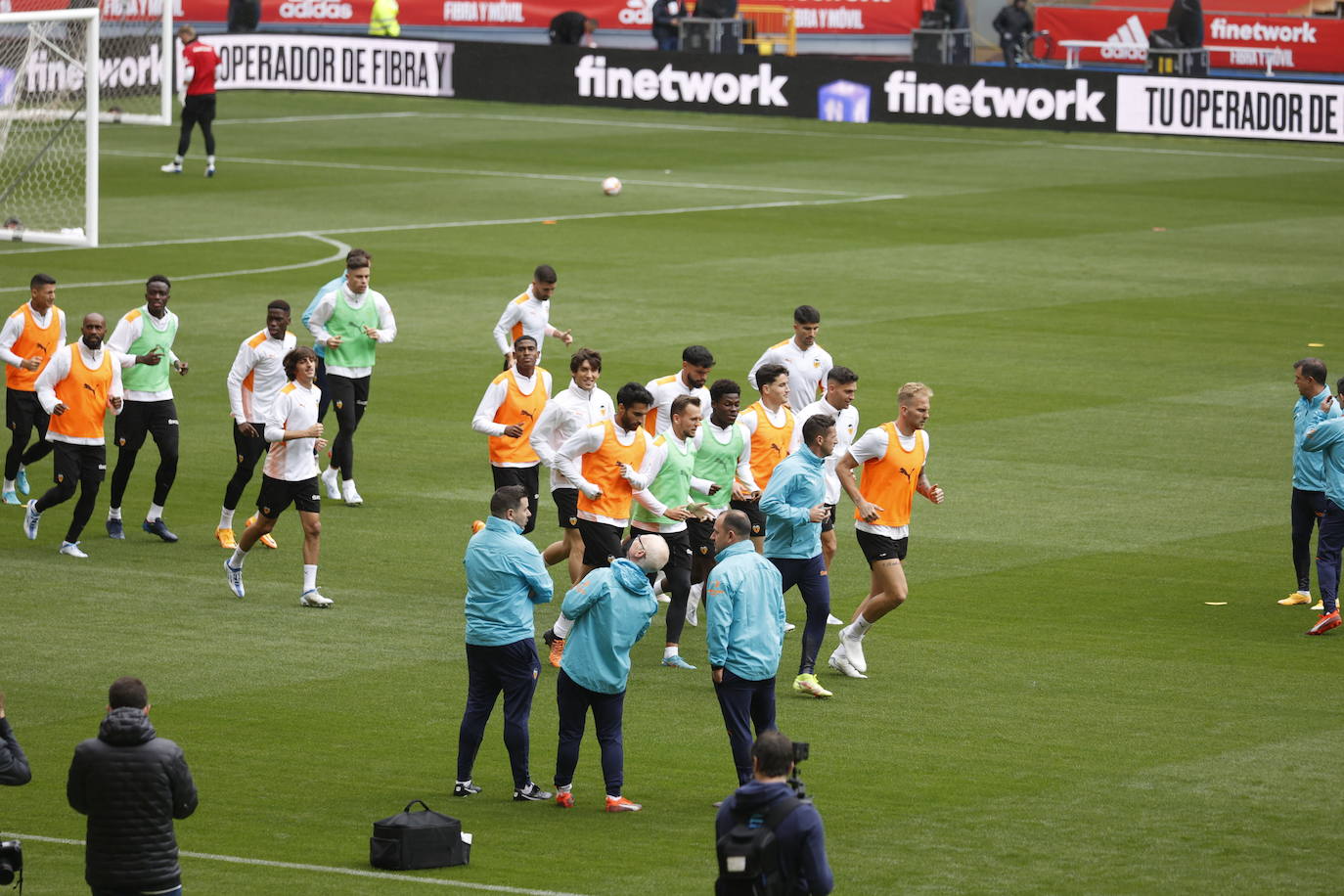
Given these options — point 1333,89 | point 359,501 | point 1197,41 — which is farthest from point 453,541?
point 1197,41

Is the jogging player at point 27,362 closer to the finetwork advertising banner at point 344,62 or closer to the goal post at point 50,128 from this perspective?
the goal post at point 50,128

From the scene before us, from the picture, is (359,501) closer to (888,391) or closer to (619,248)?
(888,391)

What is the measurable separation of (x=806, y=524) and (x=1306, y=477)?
4958mm

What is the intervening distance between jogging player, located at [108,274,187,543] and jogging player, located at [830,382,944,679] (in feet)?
23.5

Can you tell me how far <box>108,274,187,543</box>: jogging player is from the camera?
767 inches

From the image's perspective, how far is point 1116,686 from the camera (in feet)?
50.0

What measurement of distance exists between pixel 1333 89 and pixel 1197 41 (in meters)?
7.60


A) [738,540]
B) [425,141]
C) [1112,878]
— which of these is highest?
[425,141]

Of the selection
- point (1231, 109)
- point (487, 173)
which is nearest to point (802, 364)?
point (487, 173)

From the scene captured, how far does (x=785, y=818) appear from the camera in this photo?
885 cm

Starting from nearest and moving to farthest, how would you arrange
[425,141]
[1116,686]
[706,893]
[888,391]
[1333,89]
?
[706,893] → [1116,686] → [888,391] → [1333,89] → [425,141]

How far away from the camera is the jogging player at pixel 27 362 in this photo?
2039 cm

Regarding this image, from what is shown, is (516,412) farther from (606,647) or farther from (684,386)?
(606,647)

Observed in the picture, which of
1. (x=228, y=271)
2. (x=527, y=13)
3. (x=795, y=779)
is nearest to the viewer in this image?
(x=795, y=779)
